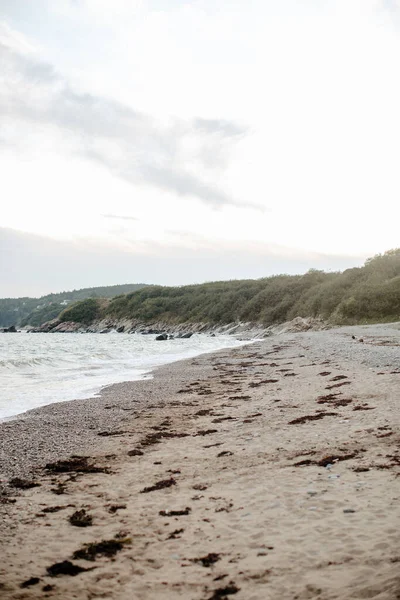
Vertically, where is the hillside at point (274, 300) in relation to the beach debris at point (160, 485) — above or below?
above

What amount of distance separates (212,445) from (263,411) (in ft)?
10.0

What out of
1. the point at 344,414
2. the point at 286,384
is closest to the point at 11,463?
the point at 344,414

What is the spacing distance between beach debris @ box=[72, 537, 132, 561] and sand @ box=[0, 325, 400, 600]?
0.05ft

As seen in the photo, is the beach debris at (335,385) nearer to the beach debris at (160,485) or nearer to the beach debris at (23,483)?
the beach debris at (160,485)

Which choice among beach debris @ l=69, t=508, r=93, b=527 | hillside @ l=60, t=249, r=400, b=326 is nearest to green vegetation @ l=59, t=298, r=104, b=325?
hillside @ l=60, t=249, r=400, b=326

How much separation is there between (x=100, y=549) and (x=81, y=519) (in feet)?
2.81

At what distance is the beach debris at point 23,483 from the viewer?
678 cm

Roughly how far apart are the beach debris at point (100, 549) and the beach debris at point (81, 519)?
0.53 m

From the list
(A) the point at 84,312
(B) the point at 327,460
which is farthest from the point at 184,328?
(B) the point at 327,460

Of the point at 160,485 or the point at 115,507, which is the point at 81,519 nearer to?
the point at 115,507

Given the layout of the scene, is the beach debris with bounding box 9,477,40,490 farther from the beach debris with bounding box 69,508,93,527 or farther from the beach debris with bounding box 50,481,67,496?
the beach debris with bounding box 69,508,93,527

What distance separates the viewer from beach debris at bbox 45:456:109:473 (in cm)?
758

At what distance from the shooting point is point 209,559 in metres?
4.47

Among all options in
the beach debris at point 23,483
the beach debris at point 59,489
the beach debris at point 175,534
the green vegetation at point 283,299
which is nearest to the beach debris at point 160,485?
the beach debris at point 59,489
